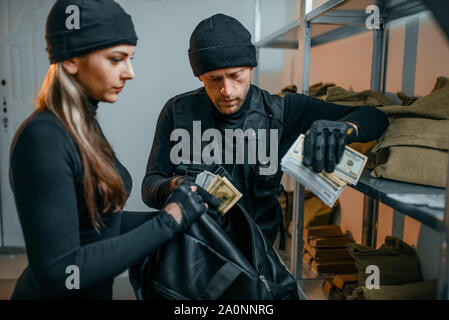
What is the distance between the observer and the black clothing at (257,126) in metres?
1.40

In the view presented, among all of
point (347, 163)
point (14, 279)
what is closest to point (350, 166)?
point (347, 163)

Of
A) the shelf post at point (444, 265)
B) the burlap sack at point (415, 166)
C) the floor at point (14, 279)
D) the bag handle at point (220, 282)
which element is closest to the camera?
the shelf post at point (444, 265)

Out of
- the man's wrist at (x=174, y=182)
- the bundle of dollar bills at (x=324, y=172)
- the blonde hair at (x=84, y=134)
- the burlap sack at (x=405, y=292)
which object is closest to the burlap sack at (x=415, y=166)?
the bundle of dollar bills at (x=324, y=172)

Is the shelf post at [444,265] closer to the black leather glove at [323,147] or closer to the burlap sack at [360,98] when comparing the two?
the black leather glove at [323,147]

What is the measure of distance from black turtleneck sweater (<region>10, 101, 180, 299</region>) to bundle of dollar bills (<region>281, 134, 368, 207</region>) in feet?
1.38

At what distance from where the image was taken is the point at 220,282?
3.01 ft

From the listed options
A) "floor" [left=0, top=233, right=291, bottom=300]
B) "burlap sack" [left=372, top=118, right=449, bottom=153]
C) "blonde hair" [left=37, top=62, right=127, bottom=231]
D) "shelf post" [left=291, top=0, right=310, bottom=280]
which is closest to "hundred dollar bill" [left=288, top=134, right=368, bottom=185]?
"burlap sack" [left=372, top=118, right=449, bottom=153]

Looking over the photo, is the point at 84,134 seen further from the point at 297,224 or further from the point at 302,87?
the point at 297,224

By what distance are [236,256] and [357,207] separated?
140cm

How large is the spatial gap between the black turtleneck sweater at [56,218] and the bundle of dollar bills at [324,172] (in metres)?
0.42

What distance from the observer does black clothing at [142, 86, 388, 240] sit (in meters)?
1.40

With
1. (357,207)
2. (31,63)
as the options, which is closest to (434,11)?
(357,207)
